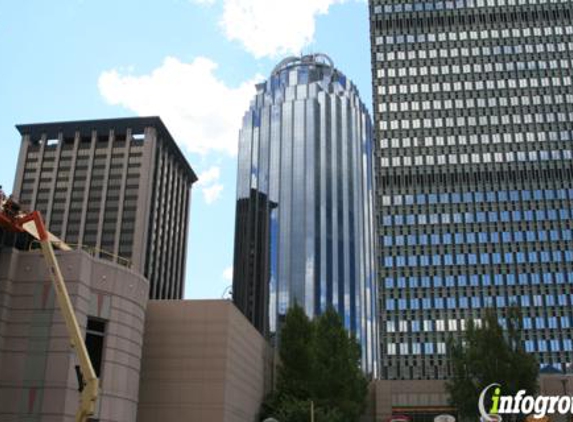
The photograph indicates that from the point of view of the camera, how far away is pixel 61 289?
141 ft

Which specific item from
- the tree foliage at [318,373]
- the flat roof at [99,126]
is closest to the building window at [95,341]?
the tree foliage at [318,373]

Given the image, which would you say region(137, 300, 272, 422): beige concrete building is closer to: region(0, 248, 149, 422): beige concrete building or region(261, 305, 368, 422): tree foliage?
region(0, 248, 149, 422): beige concrete building

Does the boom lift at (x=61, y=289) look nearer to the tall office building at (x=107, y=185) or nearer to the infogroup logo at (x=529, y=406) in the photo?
the infogroup logo at (x=529, y=406)

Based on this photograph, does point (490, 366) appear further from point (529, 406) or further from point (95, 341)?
point (95, 341)

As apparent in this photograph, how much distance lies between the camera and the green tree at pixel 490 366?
210 ft

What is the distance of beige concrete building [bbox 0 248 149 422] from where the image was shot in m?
47.4

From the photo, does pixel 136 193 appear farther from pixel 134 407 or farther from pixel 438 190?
pixel 134 407

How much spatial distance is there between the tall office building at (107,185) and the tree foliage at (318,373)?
100 meters

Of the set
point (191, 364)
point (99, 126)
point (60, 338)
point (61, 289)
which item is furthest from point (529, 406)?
point (99, 126)

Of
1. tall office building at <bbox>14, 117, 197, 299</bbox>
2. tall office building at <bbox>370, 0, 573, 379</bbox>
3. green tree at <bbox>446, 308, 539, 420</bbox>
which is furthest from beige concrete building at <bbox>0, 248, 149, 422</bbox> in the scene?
tall office building at <bbox>14, 117, 197, 299</bbox>

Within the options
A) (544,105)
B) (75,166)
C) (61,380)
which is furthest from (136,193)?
(61,380)

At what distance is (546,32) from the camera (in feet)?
528

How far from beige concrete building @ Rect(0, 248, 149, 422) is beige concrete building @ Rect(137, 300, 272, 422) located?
5343 millimetres

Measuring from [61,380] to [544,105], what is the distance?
132719 mm
